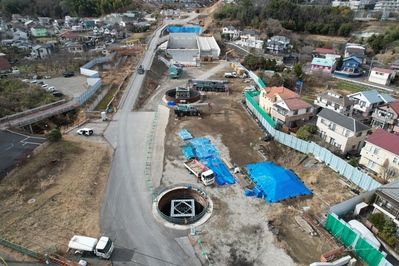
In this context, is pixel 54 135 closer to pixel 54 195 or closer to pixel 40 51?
pixel 54 195

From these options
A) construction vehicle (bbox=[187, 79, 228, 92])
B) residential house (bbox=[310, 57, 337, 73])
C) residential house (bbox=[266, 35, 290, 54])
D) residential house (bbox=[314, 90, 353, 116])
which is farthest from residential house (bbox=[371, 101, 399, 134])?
residential house (bbox=[266, 35, 290, 54])

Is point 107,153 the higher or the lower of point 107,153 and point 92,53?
the lower

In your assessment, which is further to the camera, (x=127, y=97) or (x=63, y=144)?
(x=127, y=97)

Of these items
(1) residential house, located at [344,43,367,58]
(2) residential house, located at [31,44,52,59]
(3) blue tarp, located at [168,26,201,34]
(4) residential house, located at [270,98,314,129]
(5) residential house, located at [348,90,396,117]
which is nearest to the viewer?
(4) residential house, located at [270,98,314,129]

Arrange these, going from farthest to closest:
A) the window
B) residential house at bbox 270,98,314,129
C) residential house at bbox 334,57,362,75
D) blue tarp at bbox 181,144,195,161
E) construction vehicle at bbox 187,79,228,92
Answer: residential house at bbox 334,57,362,75 → construction vehicle at bbox 187,79,228,92 → residential house at bbox 270,98,314,129 → blue tarp at bbox 181,144,195,161 → the window

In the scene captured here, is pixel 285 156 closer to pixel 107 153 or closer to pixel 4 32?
pixel 107 153

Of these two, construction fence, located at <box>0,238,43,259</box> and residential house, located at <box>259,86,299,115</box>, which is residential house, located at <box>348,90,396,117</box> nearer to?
residential house, located at <box>259,86,299,115</box>

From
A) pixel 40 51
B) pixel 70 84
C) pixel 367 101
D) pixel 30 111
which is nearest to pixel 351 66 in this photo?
pixel 367 101

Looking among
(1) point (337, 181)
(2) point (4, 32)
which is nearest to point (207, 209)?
(1) point (337, 181)
